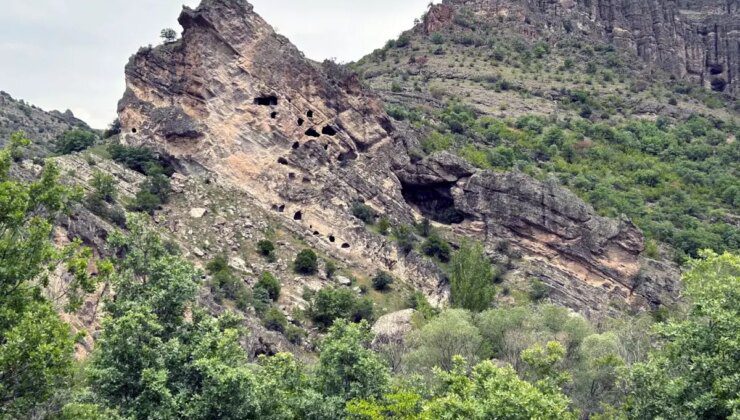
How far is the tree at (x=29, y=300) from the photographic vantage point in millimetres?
14039

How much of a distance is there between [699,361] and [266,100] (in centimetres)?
4172

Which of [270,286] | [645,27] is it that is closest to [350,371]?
[270,286]

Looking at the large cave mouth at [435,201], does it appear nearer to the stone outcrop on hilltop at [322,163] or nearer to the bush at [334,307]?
the stone outcrop on hilltop at [322,163]

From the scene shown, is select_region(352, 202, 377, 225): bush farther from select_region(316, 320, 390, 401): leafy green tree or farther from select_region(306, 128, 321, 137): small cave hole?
select_region(316, 320, 390, 401): leafy green tree

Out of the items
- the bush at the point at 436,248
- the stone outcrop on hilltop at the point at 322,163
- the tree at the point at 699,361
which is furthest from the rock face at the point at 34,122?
the tree at the point at 699,361

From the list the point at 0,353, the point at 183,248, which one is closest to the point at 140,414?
the point at 0,353

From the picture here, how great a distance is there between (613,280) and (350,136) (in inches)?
892

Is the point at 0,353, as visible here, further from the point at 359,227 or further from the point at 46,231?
the point at 359,227

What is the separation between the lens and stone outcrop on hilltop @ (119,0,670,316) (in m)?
51.4

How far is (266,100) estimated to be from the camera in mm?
54344

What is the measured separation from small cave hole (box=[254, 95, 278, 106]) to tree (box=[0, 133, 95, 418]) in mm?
38619

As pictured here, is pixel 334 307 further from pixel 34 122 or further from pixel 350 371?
pixel 34 122

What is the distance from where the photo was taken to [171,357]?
17.8 m

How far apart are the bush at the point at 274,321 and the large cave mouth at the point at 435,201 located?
21147mm
